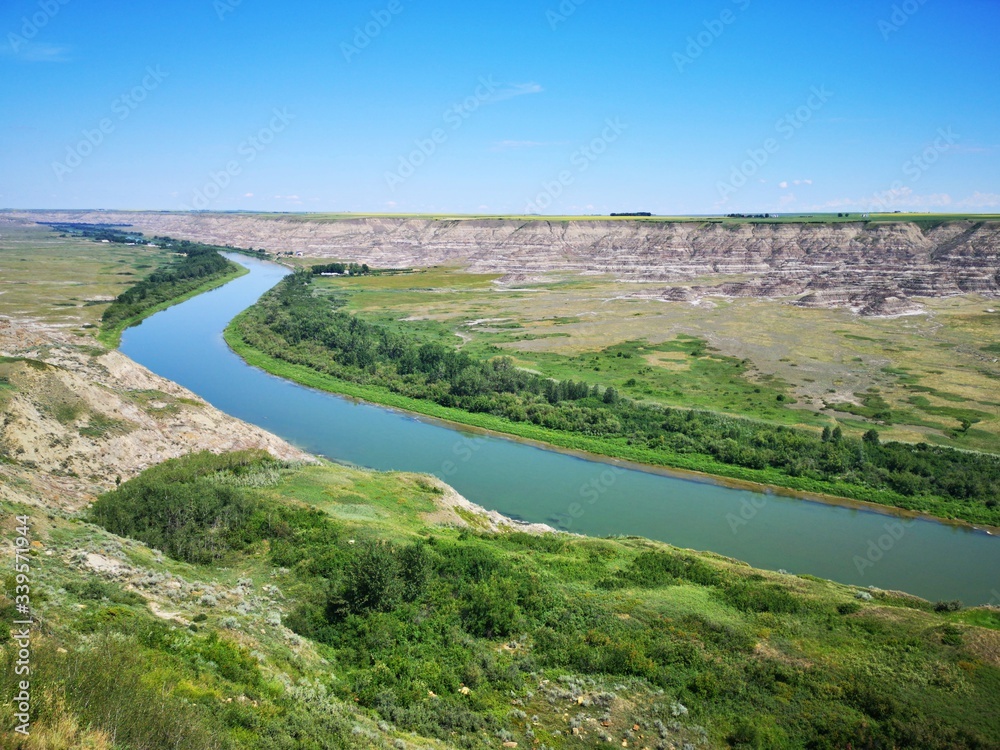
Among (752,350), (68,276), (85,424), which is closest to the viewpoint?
(85,424)

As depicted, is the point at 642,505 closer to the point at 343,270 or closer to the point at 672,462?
the point at 672,462

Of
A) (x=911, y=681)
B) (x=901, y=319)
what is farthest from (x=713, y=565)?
(x=901, y=319)

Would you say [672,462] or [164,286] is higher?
[164,286]

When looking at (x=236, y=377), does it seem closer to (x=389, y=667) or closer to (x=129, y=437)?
(x=129, y=437)

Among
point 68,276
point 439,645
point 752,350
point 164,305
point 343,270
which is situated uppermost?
point 343,270

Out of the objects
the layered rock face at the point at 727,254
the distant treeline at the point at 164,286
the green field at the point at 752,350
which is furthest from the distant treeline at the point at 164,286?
the layered rock face at the point at 727,254

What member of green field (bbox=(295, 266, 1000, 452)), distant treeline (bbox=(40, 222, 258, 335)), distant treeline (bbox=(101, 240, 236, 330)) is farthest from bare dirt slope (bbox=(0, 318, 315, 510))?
distant treeline (bbox=(101, 240, 236, 330))

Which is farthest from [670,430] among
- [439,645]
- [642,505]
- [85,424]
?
[85,424]

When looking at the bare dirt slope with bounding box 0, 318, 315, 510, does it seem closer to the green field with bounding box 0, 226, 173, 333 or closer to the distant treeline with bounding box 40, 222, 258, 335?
the green field with bounding box 0, 226, 173, 333
